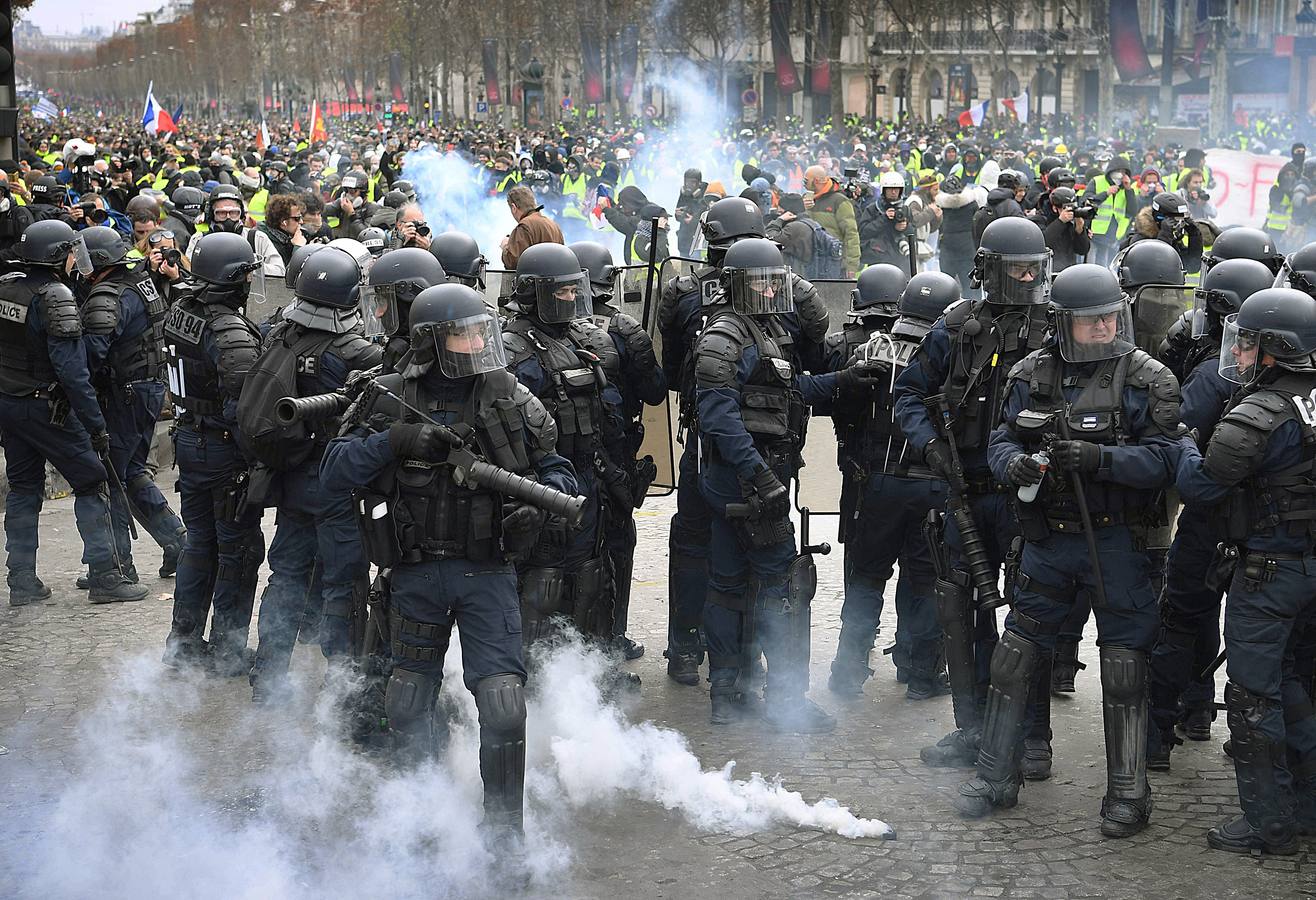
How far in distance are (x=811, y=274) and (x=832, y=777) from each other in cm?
761

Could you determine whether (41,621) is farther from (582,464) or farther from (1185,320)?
(1185,320)

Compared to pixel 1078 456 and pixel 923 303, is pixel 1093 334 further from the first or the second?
pixel 923 303

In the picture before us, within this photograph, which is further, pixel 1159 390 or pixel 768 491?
pixel 768 491

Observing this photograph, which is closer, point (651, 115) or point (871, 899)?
point (871, 899)

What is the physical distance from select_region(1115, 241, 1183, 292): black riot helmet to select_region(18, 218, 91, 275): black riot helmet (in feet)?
17.0

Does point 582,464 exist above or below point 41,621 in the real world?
above

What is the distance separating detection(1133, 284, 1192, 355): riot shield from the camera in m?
7.23

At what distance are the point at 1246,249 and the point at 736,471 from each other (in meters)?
2.44

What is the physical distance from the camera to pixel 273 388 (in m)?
6.30

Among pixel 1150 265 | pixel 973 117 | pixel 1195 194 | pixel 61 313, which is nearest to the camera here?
pixel 1150 265

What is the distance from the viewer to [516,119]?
7075 cm

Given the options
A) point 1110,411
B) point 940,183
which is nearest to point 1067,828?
point 1110,411

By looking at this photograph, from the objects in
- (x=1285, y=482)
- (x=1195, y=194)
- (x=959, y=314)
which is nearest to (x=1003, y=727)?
(x=1285, y=482)

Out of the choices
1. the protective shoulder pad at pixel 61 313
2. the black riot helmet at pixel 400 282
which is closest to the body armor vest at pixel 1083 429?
the black riot helmet at pixel 400 282
